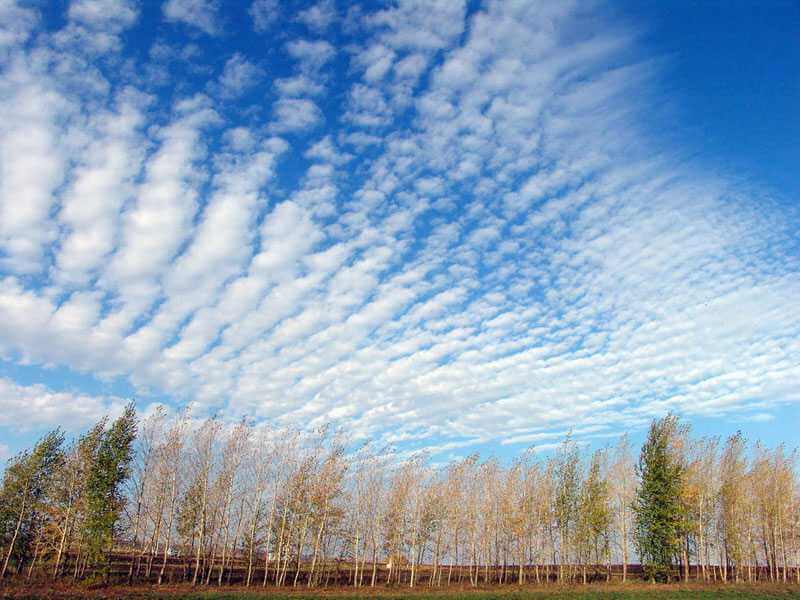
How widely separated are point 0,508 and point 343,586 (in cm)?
2922

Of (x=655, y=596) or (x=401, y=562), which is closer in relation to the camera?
(x=655, y=596)

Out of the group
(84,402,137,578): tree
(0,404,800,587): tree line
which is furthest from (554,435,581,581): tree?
(84,402,137,578): tree

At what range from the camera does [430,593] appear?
4612cm

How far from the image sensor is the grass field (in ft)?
112

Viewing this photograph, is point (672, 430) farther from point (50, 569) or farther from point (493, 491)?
point (50, 569)

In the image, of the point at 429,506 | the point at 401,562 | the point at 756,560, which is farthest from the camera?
the point at 756,560

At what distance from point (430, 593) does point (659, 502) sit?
91.4 feet

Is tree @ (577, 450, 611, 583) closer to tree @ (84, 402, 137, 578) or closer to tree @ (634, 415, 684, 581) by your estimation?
tree @ (634, 415, 684, 581)

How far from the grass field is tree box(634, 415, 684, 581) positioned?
154 inches

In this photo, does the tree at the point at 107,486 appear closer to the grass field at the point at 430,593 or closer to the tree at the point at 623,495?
the grass field at the point at 430,593

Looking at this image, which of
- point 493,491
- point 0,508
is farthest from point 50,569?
point 493,491

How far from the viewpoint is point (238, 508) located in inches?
1971

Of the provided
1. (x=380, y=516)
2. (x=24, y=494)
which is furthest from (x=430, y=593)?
(x=24, y=494)

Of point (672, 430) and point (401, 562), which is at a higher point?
point (672, 430)
